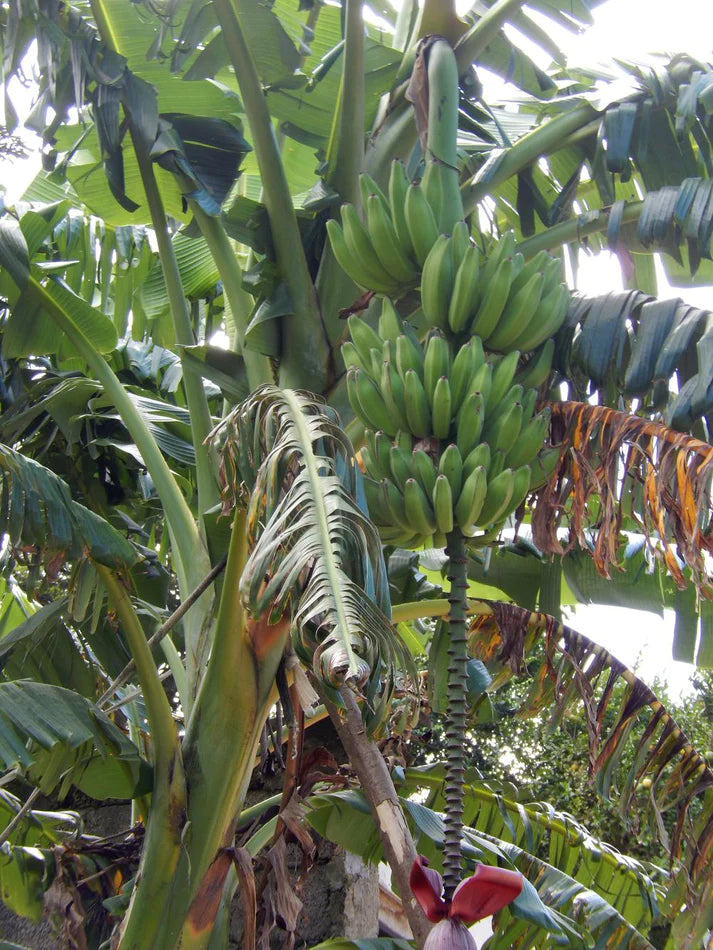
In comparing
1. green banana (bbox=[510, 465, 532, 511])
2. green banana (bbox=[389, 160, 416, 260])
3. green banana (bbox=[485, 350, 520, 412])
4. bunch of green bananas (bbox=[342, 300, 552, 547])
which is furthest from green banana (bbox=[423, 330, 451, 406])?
green banana (bbox=[389, 160, 416, 260])

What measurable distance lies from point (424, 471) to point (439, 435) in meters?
0.11

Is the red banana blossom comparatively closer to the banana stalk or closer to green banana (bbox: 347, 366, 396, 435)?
green banana (bbox: 347, 366, 396, 435)

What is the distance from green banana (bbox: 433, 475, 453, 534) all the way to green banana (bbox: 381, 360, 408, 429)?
0.64ft

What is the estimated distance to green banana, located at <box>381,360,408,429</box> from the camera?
163cm

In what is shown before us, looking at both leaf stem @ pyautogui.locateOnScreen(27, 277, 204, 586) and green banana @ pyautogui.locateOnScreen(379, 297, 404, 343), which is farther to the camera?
leaf stem @ pyautogui.locateOnScreen(27, 277, 204, 586)

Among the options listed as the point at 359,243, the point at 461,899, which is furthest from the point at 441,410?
the point at 461,899

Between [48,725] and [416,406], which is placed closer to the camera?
[416,406]

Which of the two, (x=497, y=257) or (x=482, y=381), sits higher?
(x=497, y=257)

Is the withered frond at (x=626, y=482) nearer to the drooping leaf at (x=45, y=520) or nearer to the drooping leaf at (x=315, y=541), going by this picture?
the drooping leaf at (x=315, y=541)

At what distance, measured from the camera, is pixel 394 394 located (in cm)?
164

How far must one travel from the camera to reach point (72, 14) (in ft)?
7.92

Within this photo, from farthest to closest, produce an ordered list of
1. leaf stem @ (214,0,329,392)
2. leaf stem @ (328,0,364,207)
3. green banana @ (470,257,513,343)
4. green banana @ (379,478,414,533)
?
leaf stem @ (328,0,364,207), leaf stem @ (214,0,329,392), green banana @ (470,257,513,343), green banana @ (379,478,414,533)

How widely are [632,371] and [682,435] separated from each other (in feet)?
0.73

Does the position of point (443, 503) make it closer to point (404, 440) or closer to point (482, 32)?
point (404, 440)
